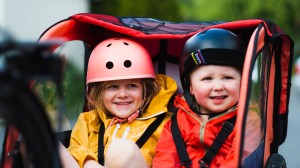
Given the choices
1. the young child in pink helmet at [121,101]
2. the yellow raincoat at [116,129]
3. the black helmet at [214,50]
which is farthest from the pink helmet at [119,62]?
the black helmet at [214,50]

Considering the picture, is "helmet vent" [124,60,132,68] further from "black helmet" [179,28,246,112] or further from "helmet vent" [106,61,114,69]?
"black helmet" [179,28,246,112]

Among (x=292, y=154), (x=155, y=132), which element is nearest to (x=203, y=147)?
(x=155, y=132)

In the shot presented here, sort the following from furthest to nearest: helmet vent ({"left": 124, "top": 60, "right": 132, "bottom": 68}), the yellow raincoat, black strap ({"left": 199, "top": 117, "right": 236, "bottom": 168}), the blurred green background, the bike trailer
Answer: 1. the blurred green background
2. helmet vent ({"left": 124, "top": 60, "right": 132, "bottom": 68})
3. the yellow raincoat
4. black strap ({"left": 199, "top": 117, "right": 236, "bottom": 168})
5. the bike trailer

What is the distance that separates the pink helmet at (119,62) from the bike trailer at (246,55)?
9 centimetres

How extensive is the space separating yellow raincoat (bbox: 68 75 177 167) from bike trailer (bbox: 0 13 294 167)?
134 mm

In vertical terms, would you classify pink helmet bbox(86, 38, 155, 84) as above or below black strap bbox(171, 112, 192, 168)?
above

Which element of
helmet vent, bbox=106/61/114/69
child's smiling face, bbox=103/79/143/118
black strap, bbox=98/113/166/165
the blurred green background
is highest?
helmet vent, bbox=106/61/114/69

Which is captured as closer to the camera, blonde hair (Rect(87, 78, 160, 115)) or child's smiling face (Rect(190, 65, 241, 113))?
child's smiling face (Rect(190, 65, 241, 113))

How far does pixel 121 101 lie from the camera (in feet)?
12.8

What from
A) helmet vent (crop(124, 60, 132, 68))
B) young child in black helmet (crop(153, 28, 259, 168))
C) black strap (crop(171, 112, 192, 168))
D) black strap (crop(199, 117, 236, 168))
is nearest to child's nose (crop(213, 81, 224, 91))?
young child in black helmet (crop(153, 28, 259, 168))

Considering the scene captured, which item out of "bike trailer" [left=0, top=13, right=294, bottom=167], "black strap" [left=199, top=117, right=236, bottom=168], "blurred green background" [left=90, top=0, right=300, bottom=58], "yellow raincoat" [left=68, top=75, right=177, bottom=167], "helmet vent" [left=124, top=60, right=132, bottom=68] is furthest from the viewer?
"blurred green background" [left=90, top=0, right=300, bottom=58]

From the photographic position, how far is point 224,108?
3488 millimetres

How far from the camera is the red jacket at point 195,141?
339 cm

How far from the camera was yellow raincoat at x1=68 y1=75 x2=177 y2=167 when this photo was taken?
3740 mm
